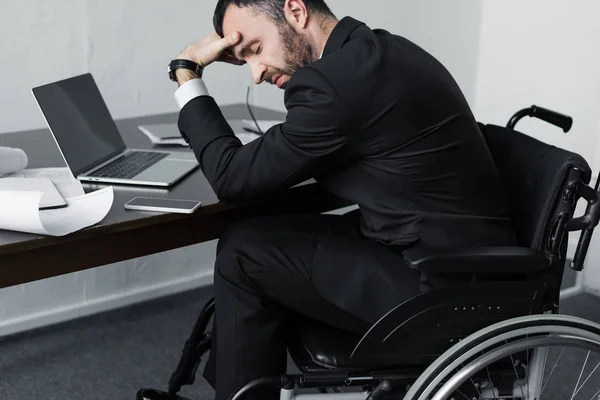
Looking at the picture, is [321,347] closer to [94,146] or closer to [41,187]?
[41,187]

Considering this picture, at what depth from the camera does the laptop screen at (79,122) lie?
1.63 m

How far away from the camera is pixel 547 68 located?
3.18 m

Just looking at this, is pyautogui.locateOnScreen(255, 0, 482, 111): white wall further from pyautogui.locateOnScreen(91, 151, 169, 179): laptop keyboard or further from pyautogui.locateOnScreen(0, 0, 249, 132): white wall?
pyautogui.locateOnScreen(91, 151, 169, 179): laptop keyboard

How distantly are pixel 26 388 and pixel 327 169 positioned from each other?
1.27 metres

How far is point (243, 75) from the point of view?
112 inches

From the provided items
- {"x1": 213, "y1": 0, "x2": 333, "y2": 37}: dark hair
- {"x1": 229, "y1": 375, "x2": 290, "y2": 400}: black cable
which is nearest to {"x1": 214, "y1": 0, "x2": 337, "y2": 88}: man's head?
{"x1": 213, "y1": 0, "x2": 333, "y2": 37}: dark hair

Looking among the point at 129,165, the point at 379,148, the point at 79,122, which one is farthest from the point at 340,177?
the point at 79,122

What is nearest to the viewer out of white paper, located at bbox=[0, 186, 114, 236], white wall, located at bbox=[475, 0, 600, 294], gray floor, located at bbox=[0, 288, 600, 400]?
white paper, located at bbox=[0, 186, 114, 236]

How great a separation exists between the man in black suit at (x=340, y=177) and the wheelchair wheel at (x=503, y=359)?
5.1 inches

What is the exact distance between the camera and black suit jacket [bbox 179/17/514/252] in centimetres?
140

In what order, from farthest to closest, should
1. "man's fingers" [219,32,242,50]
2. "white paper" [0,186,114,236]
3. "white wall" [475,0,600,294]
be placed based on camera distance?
1. "white wall" [475,0,600,294]
2. "man's fingers" [219,32,242,50]
3. "white paper" [0,186,114,236]

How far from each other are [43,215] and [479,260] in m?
0.73

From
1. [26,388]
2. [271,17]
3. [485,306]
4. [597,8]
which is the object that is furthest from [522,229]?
[597,8]

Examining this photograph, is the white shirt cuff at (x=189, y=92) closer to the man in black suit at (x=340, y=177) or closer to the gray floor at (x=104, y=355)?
the man in black suit at (x=340, y=177)
